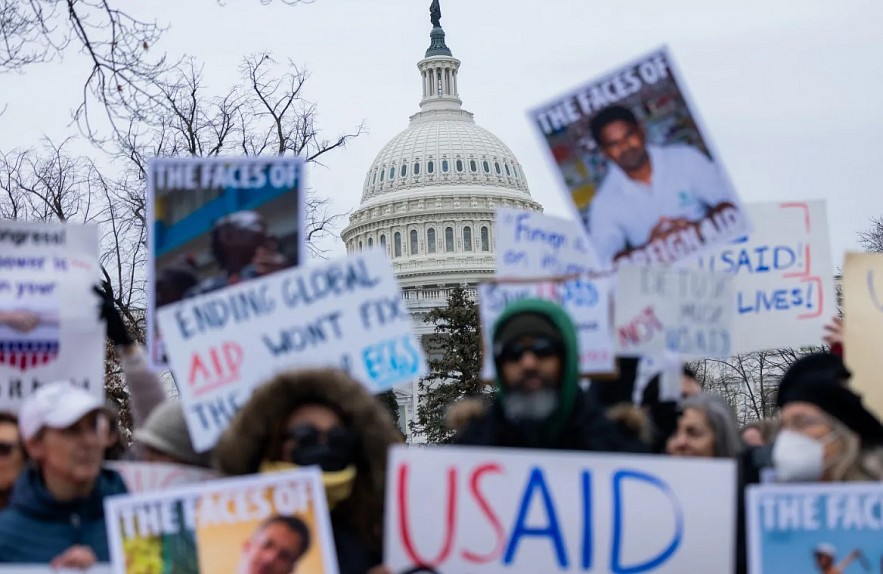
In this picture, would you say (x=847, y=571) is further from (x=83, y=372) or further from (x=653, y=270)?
(x=83, y=372)

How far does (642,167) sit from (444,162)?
320ft

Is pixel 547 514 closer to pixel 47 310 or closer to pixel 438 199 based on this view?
pixel 47 310

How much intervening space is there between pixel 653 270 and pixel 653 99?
0.67 m

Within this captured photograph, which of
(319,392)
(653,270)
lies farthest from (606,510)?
(653,270)

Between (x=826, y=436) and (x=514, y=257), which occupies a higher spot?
(x=514, y=257)

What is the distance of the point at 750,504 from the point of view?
11.6 ft

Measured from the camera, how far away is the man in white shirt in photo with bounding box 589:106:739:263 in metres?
4.98

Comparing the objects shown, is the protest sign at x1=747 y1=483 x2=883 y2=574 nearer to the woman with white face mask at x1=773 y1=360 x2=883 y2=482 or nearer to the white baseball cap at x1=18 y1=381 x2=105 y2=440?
the woman with white face mask at x1=773 y1=360 x2=883 y2=482

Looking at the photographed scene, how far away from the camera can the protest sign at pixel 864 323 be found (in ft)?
17.1

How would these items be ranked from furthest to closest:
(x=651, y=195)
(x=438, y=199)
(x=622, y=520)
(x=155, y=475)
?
(x=438, y=199) < (x=651, y=195) < (x=155, y=475) < (x=622, y=520)

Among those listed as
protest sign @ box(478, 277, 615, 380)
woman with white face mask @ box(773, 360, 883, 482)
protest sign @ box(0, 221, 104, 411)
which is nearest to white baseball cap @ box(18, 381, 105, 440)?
protest sign @ box(0, 221, 104, 411)

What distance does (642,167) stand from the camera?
16.4 feet

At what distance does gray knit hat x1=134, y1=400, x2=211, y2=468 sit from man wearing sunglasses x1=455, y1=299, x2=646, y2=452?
2.65ft

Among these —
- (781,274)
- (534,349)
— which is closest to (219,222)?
(534,349)
